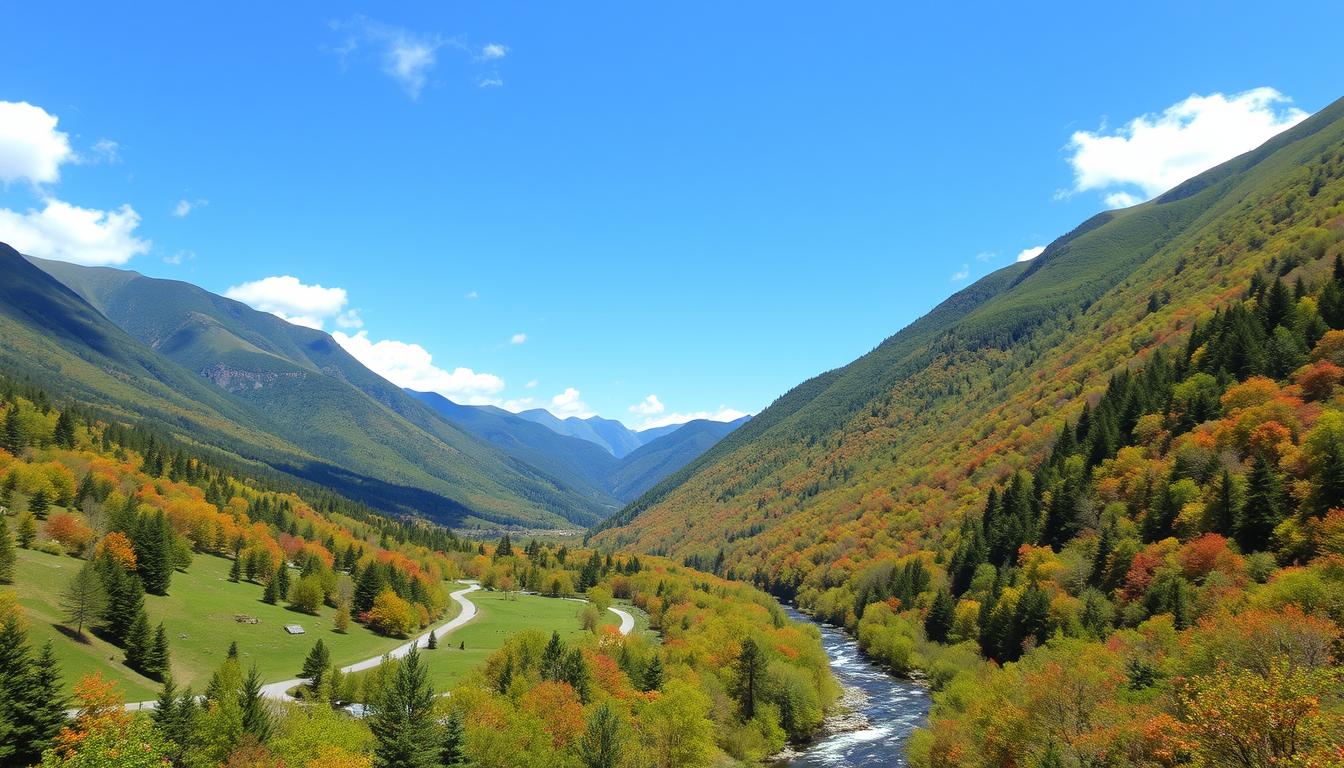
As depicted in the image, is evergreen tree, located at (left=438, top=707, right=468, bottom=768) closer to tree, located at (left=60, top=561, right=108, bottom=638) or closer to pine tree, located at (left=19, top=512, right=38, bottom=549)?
tree, located at (left=60, top=561, right=108, bottom=638)

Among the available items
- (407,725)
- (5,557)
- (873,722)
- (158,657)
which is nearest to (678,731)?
(407,725)

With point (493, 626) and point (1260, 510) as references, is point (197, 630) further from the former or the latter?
point (1260, 510)

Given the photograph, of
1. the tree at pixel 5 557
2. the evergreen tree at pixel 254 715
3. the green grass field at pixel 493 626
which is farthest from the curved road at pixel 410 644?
the tree at pixel 5 557

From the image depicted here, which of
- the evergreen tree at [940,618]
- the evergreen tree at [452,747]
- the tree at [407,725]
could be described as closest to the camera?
the tree at [407,725]

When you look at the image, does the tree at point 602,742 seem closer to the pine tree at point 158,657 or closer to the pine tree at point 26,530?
the pine tree at point 158,657

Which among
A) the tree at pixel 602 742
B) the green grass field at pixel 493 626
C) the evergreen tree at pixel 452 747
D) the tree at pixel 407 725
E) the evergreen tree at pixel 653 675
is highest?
the tree at pixel 407 725


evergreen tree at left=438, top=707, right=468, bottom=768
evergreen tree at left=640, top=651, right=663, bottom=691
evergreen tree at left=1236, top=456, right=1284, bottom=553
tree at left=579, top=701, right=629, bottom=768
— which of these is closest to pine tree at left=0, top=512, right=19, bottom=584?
evergreen tree at left=438, top=707, right=468, bottom=768
